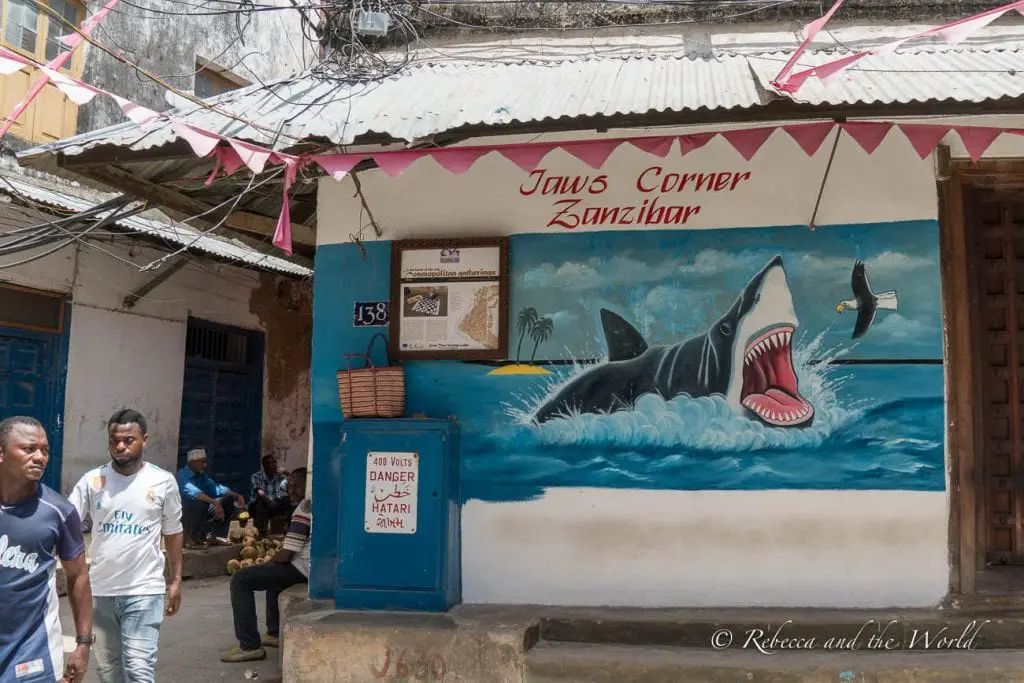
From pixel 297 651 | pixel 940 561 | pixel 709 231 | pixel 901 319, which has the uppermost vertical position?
pixel 709 231

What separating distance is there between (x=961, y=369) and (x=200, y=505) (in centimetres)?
747

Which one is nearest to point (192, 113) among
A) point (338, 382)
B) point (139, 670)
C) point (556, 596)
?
point (338, 382)

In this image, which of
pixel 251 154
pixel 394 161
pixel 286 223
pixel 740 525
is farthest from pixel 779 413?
pixel 251 154

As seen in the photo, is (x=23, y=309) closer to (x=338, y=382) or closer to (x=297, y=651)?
(x=338, y=382)

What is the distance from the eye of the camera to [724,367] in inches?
212

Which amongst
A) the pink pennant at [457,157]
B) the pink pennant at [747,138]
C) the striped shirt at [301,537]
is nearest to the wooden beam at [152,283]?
the striped shirt at [301,537]

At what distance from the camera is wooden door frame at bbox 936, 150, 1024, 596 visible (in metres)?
5.23

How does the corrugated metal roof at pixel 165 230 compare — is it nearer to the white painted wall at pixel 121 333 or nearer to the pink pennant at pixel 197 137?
the white painted wall at pixel 121 333

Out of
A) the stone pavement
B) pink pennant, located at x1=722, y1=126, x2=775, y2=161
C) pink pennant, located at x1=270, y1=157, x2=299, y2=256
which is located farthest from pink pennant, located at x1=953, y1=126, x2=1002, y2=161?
the stone pavement

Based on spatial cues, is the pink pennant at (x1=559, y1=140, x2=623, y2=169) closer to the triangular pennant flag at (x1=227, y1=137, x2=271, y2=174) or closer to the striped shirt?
the triangular pennant flag at (x1=227, y1=137, x2=271, y2=174)

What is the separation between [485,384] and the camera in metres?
5.57

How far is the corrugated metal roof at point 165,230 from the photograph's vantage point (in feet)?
26.4

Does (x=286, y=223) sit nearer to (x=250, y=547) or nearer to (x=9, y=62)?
(x=9, y=62)

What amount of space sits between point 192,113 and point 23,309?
4675 millimetres
